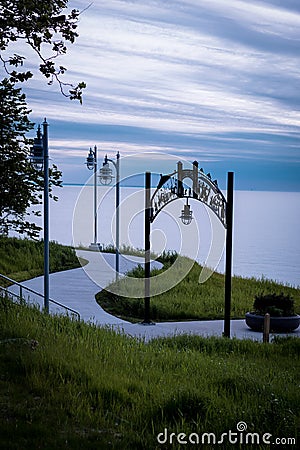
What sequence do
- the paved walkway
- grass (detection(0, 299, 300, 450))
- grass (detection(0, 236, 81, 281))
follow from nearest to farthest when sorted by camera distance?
grass (detection(0, 299, 300, 450)) < the paved walkway < grass (detection(0, 236, 81, 281))

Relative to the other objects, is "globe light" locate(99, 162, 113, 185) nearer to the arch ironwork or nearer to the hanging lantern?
the arch ironwork

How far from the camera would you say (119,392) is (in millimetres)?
5973

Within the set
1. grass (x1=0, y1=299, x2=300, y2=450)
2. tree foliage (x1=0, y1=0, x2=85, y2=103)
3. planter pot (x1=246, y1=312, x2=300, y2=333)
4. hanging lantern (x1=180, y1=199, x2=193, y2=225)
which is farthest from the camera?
planter pot (x1=246, y1=312, x2=300, y2=333)

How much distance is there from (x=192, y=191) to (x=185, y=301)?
11.4 feet

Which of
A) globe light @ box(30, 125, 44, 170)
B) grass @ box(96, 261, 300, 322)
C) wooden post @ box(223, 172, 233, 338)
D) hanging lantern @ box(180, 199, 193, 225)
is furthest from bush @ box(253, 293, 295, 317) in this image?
globe light @ box(30, 125, 44, 170)

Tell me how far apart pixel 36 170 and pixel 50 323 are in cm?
425

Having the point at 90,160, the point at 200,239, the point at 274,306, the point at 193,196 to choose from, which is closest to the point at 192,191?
the point at 193,196

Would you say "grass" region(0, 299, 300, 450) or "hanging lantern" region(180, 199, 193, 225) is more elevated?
"hanging lantern" region(180, 199, 193, 225)

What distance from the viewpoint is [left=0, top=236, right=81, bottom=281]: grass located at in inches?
704

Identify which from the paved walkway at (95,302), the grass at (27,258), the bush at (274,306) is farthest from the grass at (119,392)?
the grass at (27,258)

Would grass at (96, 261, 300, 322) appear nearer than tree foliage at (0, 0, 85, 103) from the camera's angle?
No

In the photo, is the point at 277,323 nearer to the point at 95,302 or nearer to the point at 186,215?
the point at 186,215

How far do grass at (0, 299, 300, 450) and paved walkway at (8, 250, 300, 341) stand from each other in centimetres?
225

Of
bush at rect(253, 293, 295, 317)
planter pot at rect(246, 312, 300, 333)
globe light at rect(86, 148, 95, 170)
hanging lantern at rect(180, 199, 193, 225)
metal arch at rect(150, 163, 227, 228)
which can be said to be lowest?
planter pot at rect(246, 312, 300, 333)
